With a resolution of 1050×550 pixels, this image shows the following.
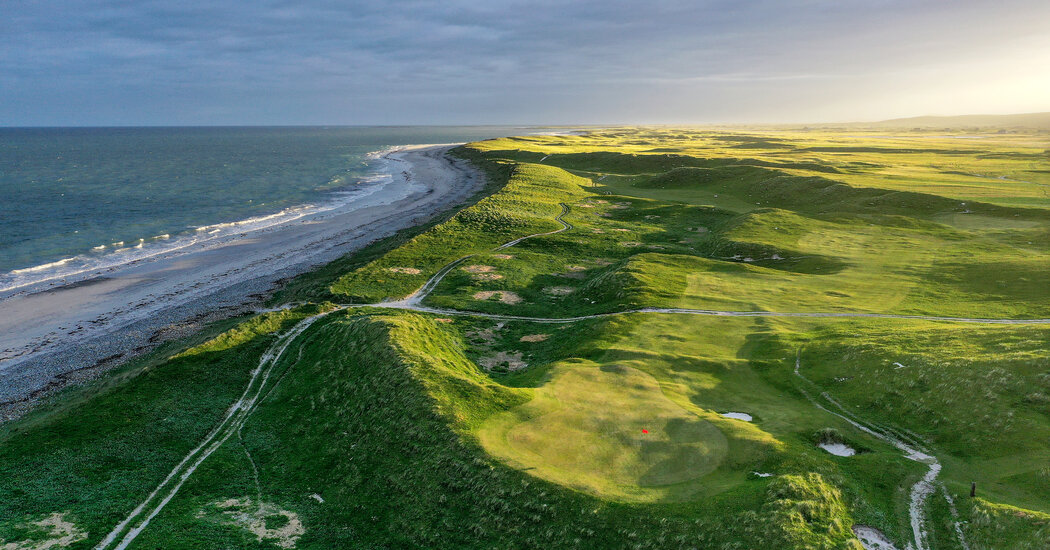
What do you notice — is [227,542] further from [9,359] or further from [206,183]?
[206,183]

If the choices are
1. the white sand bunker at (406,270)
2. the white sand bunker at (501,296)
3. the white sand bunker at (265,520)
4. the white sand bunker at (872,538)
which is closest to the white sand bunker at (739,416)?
the white sand bunker at (872,538)

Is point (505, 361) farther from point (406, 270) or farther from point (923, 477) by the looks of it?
point (406, 270)

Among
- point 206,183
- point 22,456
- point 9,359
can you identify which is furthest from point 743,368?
point 206,183

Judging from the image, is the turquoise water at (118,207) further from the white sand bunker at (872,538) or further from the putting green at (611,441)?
the white sand bunker at (872,538)

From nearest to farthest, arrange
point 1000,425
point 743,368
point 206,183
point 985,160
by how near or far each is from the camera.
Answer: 1. point 1000,425
2. point 743,368
3. point 985,160
4. point 206,183

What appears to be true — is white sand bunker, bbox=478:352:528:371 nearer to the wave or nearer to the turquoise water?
Result: the wave

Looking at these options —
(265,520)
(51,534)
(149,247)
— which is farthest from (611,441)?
(149,247)
